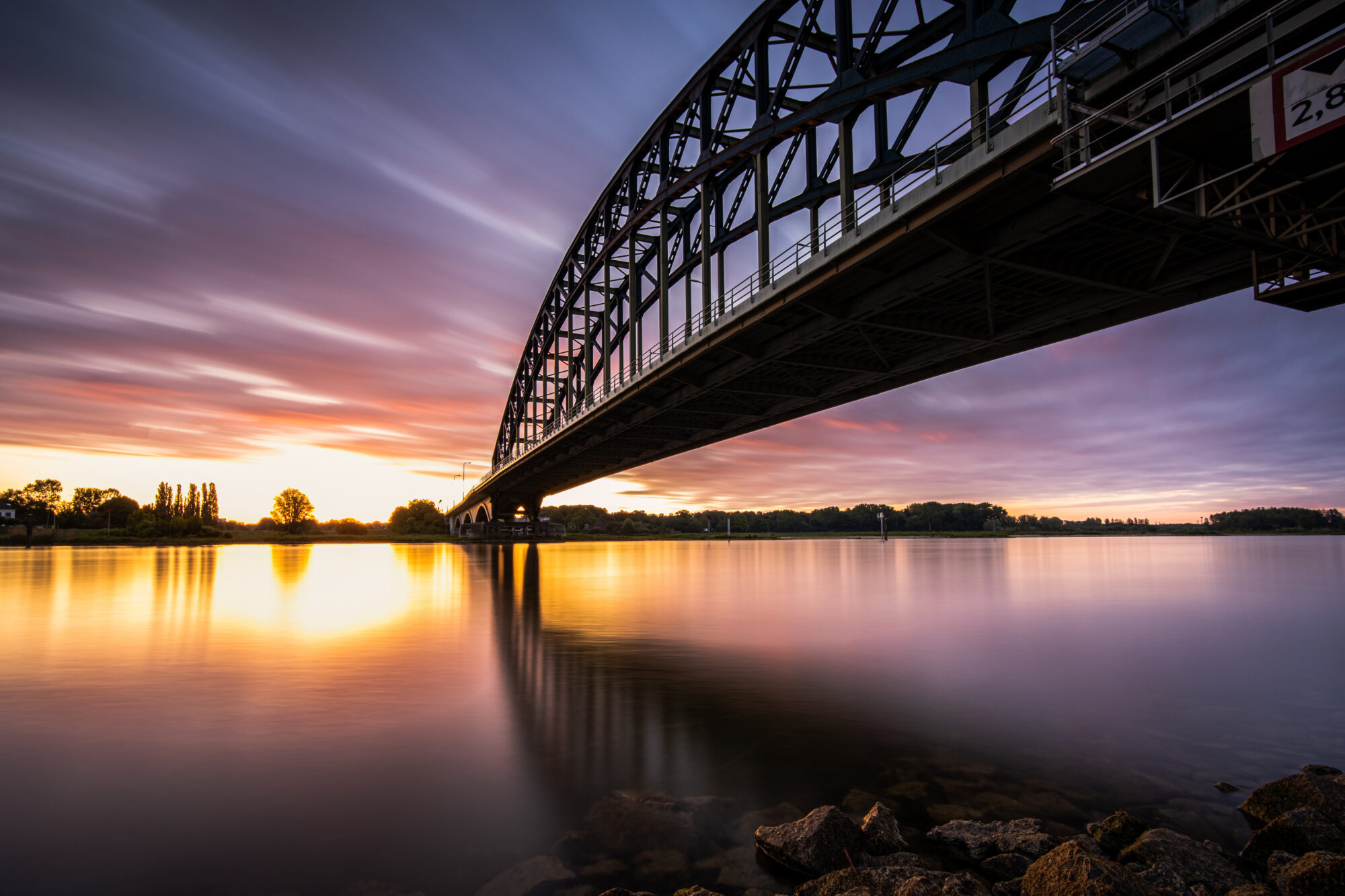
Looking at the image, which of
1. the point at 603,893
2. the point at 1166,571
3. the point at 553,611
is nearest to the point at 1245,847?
the point at 603,893

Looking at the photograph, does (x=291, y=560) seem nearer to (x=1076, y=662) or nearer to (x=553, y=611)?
(x=553, y=611)

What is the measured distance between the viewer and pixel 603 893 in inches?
222

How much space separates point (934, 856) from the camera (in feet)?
21.7

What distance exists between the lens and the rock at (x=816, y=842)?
20.8ft

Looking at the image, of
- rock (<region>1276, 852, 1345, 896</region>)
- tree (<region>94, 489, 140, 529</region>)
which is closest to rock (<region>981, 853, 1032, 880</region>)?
rock (<region>1276, 852, 1345, 896</region>)

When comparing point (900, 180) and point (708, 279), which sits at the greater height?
point (708, 279)

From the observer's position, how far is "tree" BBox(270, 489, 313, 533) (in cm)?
16262

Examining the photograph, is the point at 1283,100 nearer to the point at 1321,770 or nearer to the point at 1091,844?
the point at 1321,770

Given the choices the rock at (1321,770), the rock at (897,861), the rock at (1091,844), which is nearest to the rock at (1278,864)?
the rock at (1091,844)

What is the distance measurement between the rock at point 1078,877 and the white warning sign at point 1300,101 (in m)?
9.67

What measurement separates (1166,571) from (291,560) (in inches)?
3116

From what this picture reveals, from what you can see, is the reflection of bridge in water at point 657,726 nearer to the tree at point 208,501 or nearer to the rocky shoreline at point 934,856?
the rocky shoreline at point 934,856

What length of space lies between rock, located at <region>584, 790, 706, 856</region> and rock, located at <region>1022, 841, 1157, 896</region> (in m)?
3.25

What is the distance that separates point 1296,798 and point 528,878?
8.65 meters
